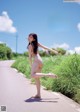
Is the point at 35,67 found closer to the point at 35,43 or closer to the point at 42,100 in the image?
the point at 35,43

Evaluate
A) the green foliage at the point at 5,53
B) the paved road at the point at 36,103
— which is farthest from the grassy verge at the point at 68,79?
the green foliage at the point at 5,53

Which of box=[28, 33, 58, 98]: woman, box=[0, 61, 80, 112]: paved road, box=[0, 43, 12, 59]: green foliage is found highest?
box=[0, 43, 12, 59]: green foliage

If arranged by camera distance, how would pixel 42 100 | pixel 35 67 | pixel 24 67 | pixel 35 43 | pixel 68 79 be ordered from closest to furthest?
pixel 42 100
pixel 35 67
pixel 35 43
pixel 68 79
pixel 24 67

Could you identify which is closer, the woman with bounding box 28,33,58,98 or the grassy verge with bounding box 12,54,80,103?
the woman with bounding box 28,33,58,98

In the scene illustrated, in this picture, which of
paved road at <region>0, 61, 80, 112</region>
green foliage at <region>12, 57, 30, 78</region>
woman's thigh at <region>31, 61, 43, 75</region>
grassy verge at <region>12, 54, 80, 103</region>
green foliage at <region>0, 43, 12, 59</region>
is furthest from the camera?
green foliage at <region>0, 43, 12, 59</region>

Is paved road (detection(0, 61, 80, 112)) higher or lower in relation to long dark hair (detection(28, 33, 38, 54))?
lower

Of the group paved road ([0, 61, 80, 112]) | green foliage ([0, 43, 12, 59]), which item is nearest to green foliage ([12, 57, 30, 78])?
paved road ([0, 61, 80, 112])

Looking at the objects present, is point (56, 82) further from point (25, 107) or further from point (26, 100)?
point (25, 107)

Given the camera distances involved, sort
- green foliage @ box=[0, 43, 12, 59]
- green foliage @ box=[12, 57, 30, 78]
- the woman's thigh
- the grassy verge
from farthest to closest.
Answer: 1. green foliage @ box=[0, 43, 12, 59]
2. green foliage @ box=[12, 57, 30, 78]
3. the grassy verge
4. the woman's thigh

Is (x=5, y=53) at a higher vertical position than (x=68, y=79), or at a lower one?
higher

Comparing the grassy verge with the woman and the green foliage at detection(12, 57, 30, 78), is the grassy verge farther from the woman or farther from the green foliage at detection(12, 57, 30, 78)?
the green foliage at detection(12, 57, 30, 78)

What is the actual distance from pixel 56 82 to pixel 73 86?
0.96 m

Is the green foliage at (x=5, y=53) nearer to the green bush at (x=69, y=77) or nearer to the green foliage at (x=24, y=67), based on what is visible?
the green foliage at (x=24, y=67)

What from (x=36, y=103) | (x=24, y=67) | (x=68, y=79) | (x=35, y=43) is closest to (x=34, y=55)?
(x=35, y=43)
